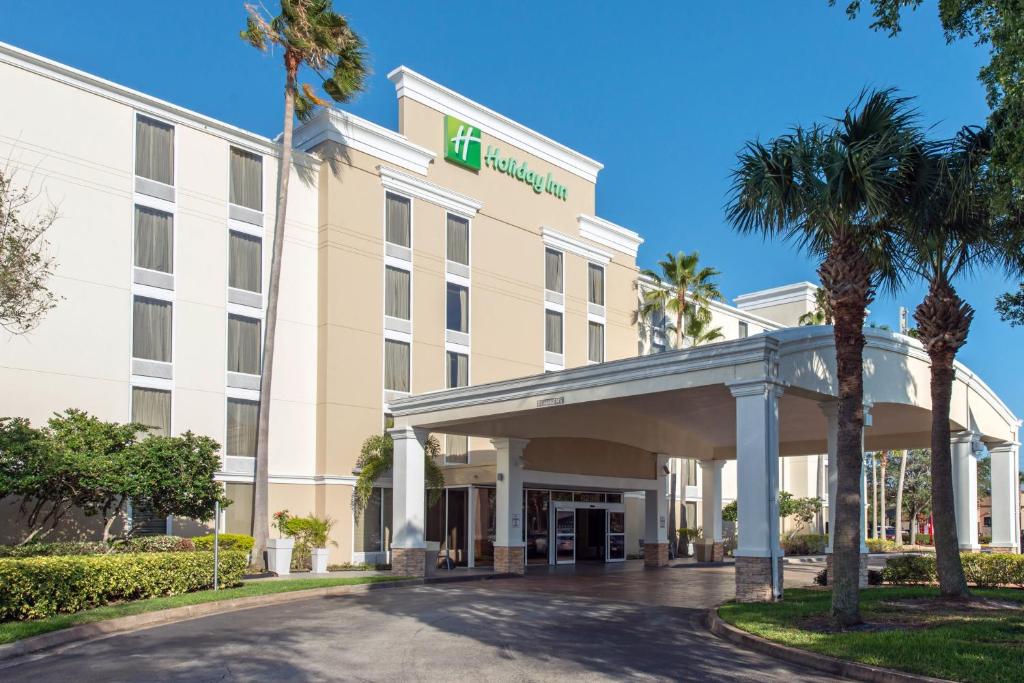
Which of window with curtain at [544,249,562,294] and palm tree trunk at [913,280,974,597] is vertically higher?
window with curtain at [544,249,562,294]

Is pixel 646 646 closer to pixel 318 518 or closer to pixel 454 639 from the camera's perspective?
pixel 454 639

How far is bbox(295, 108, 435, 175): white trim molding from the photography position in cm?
3259

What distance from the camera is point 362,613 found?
60.8 ft

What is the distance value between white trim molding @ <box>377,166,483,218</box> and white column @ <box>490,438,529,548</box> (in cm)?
980

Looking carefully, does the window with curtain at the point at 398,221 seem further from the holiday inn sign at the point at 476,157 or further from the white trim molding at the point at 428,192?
the holiday inn sign at the point at 476,157

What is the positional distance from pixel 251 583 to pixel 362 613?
6.42m

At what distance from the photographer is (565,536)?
36625mm

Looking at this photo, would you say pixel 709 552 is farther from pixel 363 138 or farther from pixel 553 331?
pixel 363 138

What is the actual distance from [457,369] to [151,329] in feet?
38.7

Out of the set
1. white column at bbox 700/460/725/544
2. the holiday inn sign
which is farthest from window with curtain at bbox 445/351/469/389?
white column at bbox 700/460/725/544

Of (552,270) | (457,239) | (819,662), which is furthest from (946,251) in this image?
(552,270)

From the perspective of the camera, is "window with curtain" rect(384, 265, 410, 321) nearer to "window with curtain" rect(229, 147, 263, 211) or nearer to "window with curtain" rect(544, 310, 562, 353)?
"window with curtain" rect(229, 147, 263, 211)

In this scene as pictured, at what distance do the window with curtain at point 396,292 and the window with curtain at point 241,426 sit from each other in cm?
591

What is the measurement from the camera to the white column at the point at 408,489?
2841cm
